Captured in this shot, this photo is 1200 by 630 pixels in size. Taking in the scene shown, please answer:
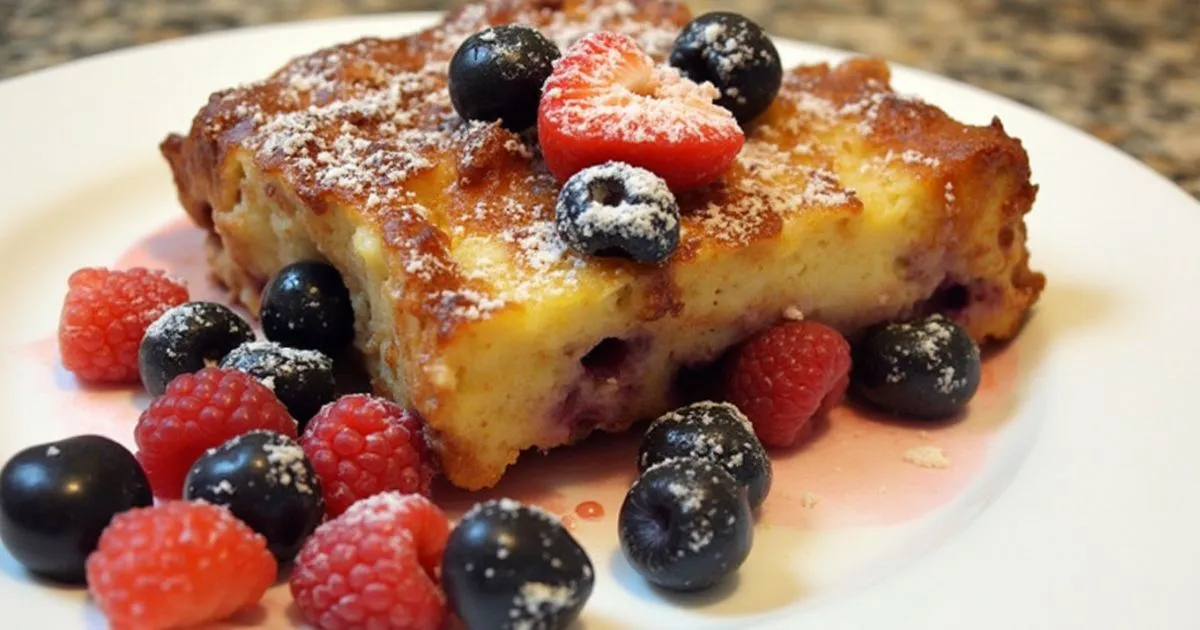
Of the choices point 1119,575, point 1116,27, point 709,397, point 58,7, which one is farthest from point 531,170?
point 1116,27

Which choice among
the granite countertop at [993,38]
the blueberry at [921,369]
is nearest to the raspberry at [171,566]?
the blueberry at [921,369]

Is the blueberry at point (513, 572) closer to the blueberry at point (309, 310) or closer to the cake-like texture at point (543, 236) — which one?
the cake-like texture at point (543, 236)

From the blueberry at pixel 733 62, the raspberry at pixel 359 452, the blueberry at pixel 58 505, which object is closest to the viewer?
the blueberry at pixel 58 505

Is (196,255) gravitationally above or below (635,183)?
below

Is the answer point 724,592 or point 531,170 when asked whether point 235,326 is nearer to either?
point 531,170

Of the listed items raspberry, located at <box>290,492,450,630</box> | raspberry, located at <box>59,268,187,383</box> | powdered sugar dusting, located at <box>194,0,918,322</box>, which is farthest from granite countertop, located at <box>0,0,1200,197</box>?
raspberry, located at <box>290,492,450,630</box>

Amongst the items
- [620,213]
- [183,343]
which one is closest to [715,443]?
[620,213]
